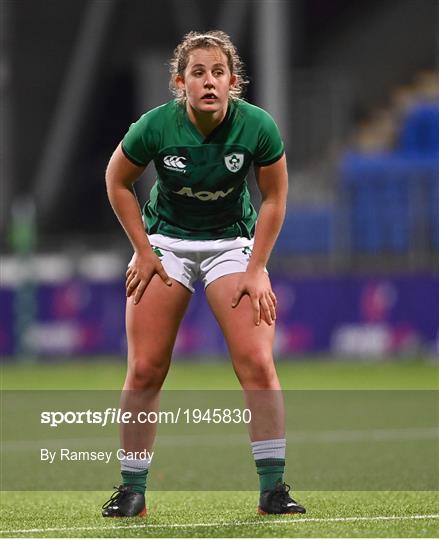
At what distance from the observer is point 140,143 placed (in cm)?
661

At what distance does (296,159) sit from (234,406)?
11.8m

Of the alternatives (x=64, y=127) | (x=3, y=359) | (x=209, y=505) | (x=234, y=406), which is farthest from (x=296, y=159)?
(x=209, y=505)

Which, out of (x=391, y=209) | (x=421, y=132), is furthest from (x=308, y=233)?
(x=421, y=132)

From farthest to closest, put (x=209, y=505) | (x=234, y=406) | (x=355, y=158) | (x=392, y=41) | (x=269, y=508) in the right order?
(x=392, y=41), (x=355, y=158), (x=234, y=406), (x=209, y=505), (x=269, y=508)

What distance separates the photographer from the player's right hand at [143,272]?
22.0ft

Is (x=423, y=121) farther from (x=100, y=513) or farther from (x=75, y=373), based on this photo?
(x=100, y=513)

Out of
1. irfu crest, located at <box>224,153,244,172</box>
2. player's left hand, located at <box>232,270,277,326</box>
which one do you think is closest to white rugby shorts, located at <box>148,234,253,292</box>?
player's left hand, located at <box>232,270,277,326</box>

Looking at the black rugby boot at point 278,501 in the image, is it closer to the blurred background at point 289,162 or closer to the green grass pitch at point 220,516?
the green grass pitch at point 220,516

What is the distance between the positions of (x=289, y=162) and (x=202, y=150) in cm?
1732

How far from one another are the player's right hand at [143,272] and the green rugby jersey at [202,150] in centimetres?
28

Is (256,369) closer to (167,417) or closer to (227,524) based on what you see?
(227,524)

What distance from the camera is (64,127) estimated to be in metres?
24.4

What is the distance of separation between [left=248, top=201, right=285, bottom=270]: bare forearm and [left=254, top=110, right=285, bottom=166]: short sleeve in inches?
7.9

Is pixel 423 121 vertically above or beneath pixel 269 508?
above
